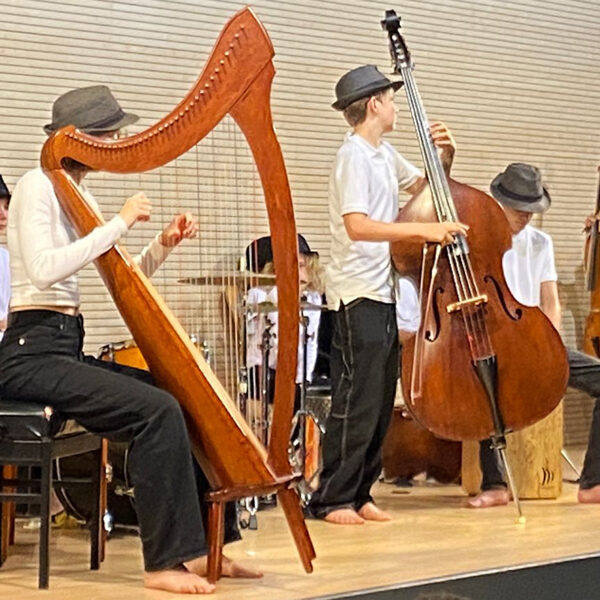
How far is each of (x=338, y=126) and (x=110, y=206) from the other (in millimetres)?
1362

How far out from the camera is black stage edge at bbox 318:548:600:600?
278 cm

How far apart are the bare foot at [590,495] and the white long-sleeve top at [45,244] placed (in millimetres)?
1985

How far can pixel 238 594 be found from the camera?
280cm

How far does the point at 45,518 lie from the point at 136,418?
0.35 metres

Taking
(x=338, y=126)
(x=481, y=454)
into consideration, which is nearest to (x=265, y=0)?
(x=338, y=126)

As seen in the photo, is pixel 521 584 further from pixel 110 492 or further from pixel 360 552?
pixel 110 492

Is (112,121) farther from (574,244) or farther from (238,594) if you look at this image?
(574,244)

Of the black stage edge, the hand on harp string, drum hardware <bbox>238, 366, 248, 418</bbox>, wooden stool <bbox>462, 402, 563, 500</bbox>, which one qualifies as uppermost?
the hand on harp string

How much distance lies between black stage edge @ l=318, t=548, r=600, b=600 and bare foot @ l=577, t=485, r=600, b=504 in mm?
1164

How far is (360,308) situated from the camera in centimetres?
388

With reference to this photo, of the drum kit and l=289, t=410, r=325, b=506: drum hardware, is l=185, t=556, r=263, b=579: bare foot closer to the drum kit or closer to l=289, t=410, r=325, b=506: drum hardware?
the drum kit

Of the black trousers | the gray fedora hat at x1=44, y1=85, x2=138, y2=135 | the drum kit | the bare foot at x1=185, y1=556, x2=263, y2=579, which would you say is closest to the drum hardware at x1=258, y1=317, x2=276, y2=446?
the drum kit

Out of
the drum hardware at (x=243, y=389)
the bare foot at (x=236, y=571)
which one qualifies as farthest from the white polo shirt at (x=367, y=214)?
the bare foot at (x=236, y=571)

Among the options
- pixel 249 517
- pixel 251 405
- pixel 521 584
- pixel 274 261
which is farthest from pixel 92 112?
pixel 521 584
